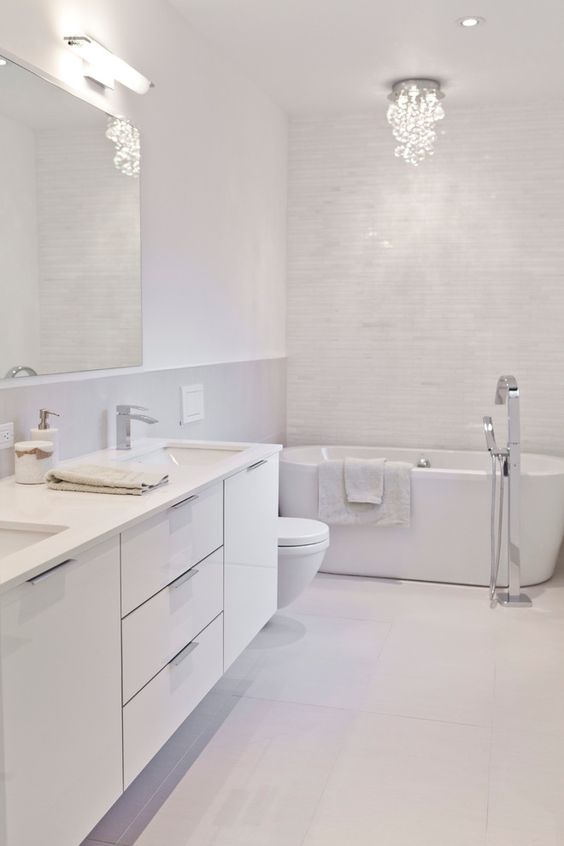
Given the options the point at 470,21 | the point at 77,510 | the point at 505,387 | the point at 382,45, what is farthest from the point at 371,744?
the point at 382,45

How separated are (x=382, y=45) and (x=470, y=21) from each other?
18.1 inches

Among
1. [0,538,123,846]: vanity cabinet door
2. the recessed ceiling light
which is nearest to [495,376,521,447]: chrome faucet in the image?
the recessed ceiling light

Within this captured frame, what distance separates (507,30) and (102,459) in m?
2.52

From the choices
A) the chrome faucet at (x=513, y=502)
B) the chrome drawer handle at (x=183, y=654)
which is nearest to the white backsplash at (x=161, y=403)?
the chrome drawer handle at (x=183, y=654)

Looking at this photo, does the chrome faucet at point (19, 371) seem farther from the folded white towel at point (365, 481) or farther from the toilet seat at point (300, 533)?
the folded white towel at point (365, 481)

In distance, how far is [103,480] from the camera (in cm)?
222

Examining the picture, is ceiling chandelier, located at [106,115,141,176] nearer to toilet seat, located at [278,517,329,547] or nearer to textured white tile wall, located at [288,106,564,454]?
toilet seat, located at [278,517,329,547]

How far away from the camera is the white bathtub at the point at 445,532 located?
425 cm

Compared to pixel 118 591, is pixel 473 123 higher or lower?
higher

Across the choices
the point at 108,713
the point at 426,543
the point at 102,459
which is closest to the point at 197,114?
the point at 102,459

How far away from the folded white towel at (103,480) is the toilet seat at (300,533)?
113 cm

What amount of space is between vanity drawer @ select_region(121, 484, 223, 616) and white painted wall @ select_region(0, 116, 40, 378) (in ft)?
2.11

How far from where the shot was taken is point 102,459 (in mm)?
2764

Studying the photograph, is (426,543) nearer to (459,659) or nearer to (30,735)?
(459,659)
